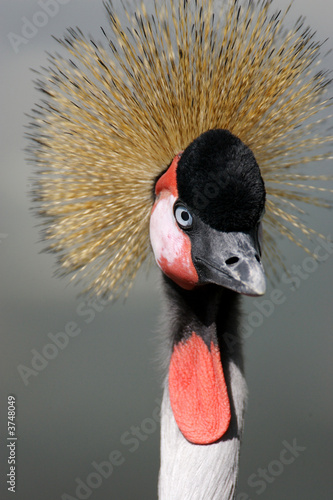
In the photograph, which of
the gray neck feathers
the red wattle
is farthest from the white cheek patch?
the red wattle

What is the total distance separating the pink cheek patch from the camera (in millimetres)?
1540

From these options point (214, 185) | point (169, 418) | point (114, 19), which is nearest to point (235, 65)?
point (114, 19)

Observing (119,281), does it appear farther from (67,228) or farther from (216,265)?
(216,265)

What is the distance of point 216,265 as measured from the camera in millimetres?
1434

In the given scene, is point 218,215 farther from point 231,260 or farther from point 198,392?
point 198,392

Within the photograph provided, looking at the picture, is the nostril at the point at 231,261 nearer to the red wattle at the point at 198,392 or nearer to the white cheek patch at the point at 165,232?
the white cheek patch at the point at 165,232

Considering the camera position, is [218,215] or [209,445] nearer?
[218,215]

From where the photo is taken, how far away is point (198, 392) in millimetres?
1607

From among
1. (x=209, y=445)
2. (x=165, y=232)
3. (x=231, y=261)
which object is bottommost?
(x=209, y=445)

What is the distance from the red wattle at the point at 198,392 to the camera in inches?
61.6

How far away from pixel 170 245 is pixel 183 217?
0.09 m

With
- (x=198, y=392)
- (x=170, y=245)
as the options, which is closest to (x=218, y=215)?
(x=170, y=245)

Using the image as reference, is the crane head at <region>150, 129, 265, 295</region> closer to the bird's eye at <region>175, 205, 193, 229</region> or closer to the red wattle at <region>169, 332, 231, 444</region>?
the bird's eye at <region>175, 205, 193, 229</region>

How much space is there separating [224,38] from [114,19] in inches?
13.0
